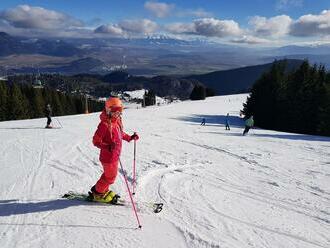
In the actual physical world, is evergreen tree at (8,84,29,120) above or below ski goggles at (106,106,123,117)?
below

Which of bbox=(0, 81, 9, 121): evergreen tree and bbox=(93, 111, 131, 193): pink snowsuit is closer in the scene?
bbox=(93, 111, 131, 193): pink snowsuit

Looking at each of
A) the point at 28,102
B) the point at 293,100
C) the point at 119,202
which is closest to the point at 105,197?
the point at 119,202

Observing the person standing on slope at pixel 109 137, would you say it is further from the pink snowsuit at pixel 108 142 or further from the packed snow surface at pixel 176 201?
the packed snow surface at pixel 176 201

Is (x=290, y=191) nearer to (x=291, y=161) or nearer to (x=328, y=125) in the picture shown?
(x=291, y=161)

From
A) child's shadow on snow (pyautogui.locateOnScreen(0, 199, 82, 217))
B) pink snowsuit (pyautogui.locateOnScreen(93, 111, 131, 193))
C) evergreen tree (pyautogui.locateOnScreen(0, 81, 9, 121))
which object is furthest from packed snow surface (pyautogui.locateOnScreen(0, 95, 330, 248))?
evergreen tree (pyautogui.locateOnScreen(0, 81, 9, 121))

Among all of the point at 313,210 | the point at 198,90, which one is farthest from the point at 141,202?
the point at 198,90

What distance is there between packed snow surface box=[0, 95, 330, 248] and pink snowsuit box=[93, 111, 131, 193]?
78 centimetres

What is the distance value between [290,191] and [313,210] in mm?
1379

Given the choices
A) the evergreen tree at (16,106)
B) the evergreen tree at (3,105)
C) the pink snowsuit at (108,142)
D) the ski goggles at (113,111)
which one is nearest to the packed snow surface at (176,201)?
the pink snowsuit at (108,142)

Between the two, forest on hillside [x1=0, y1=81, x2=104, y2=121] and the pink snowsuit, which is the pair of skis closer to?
the pink snowsuit

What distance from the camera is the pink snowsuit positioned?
668 centimetres

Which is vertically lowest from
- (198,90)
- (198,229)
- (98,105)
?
(98,105)

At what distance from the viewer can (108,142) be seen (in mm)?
6750

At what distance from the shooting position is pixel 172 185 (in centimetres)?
889
